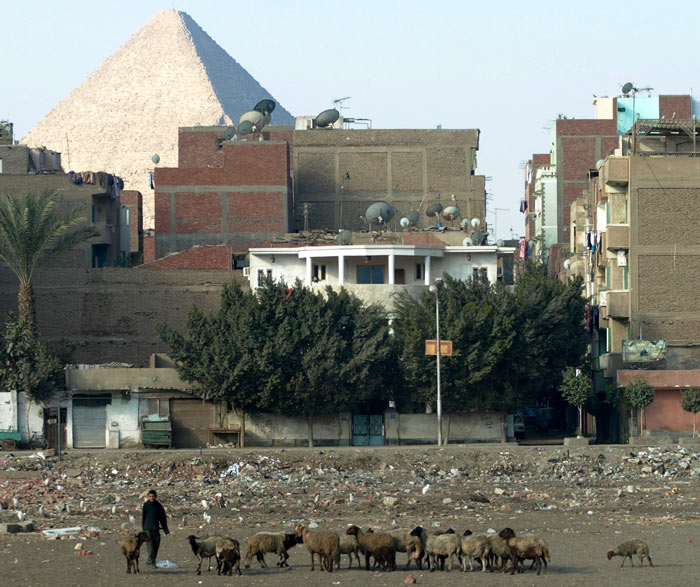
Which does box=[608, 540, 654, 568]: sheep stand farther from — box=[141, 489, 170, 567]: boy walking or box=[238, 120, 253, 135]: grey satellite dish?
box=[238, 120, 253, 135]: grey satellite dish

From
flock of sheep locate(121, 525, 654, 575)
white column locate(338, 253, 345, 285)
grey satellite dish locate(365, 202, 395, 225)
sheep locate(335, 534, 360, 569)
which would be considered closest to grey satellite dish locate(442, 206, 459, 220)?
grey satellite dish locate(365, 202, 395, 225)

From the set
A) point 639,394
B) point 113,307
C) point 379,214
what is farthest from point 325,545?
point 379,214

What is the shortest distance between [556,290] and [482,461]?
47.7ft

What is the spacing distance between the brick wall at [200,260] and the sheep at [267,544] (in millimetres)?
45168

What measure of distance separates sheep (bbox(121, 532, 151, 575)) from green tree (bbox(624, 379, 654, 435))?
32.7 m

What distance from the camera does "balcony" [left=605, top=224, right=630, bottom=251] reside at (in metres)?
61.3

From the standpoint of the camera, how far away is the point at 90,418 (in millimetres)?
58031

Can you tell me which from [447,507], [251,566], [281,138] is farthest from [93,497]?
[281,138]

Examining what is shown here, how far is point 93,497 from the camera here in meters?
38.9

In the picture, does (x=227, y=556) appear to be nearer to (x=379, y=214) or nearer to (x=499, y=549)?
(x=499, y=549)

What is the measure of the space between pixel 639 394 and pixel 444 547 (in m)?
30.8

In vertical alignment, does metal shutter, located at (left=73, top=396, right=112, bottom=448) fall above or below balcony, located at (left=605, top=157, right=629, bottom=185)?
below

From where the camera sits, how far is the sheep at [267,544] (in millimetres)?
26922

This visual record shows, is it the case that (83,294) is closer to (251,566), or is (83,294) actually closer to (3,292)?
(3,292)
